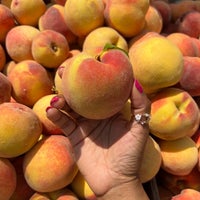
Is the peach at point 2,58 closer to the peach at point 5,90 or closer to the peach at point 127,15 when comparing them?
the peach at point 5,90

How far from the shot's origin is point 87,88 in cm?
83

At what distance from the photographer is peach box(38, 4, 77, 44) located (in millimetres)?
1380

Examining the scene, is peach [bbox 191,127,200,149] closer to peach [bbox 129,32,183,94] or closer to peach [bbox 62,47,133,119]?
peach [bbox 129,32,183,94]

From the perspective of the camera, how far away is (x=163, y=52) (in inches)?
41.2

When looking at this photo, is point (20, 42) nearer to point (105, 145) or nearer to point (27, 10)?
point (27, 10)

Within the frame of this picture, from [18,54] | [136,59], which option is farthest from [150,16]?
[18,54]

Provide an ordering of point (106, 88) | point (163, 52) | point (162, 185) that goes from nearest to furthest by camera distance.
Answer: point (106, 88) → point (163, 52) → point (162, 185)

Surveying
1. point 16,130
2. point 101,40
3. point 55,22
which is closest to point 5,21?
point 55,22

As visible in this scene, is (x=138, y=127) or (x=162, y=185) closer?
(x=138, y=127)

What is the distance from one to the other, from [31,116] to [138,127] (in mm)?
344

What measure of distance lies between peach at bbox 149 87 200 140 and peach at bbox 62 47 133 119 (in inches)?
9.0

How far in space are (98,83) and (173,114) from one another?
34 centimetres

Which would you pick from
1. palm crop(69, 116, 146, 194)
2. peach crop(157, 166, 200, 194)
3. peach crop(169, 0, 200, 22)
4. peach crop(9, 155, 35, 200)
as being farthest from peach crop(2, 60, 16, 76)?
peach crop(169, 0, 200, 22)

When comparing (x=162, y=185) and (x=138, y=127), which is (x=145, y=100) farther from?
(x=162, y=185)
